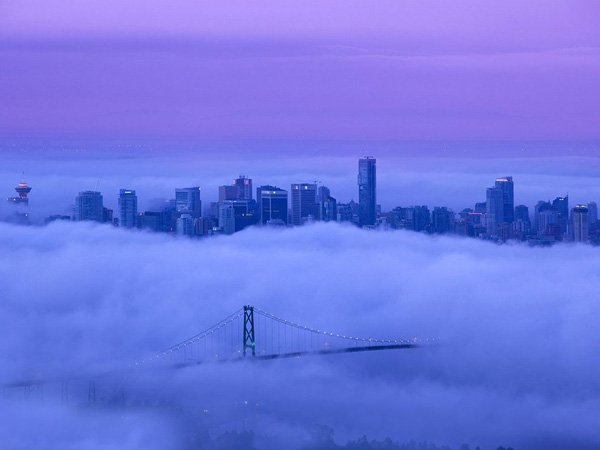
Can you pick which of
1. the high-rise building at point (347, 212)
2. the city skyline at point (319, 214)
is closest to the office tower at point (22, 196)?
the city skyline at point (319, 214)

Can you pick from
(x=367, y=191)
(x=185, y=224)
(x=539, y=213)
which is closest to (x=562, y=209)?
(x=539, y=213)

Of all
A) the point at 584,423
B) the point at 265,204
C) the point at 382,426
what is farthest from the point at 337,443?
the point at 265,204

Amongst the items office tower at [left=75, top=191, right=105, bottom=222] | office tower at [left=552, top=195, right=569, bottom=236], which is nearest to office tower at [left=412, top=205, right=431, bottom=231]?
Answer: office tower at [left=552, top=195, right=569, bottom=236]

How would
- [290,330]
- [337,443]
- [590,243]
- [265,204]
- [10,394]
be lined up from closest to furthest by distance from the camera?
[337,443]
[10,394]
[290,330]
[590,243]
[265,204]

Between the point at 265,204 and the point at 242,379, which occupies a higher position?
the point at 265,204

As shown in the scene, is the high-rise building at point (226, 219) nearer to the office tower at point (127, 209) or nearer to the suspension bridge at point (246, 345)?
the office tower at point (127, 209)

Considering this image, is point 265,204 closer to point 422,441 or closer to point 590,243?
point 590,243
